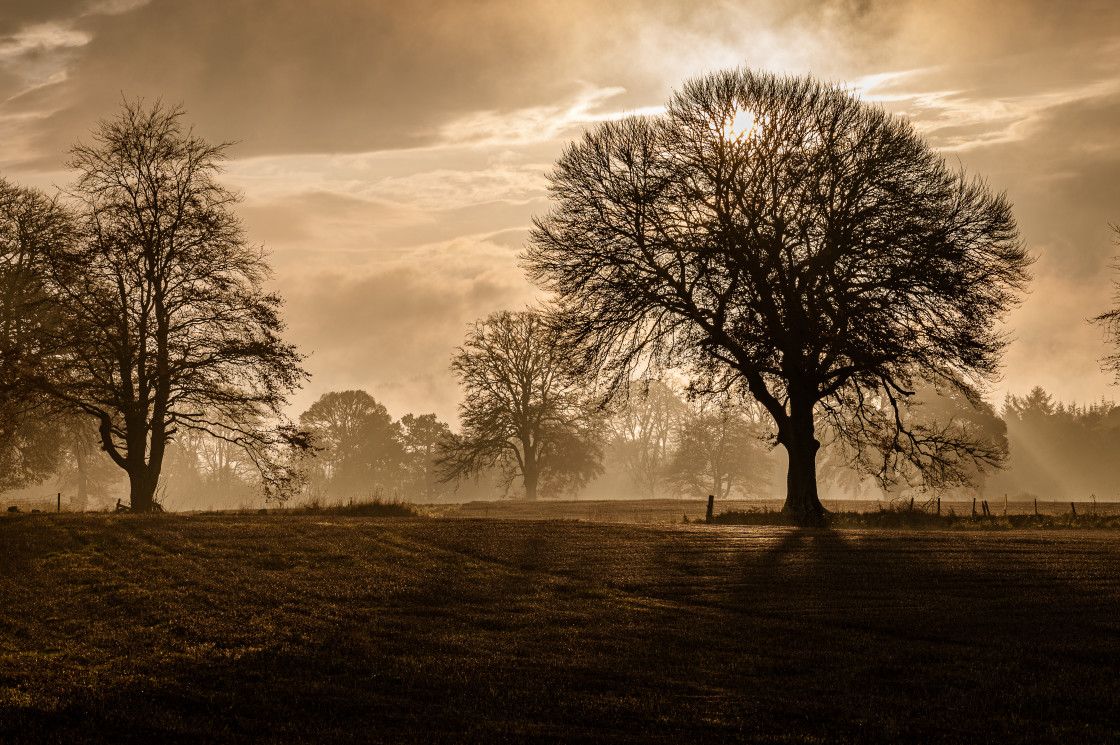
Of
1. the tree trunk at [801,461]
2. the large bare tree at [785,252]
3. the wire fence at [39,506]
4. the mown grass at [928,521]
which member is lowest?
the wire fence at [39,506]

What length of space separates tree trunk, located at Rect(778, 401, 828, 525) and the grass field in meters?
9.77

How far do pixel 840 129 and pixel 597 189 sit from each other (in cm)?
838

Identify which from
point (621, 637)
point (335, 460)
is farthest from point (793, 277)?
point (335, 460)

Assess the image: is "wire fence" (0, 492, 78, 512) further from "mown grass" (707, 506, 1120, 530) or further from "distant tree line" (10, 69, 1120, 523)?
"mown grass" (707, 506, 1120, 530)

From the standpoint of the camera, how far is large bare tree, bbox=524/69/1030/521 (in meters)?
28.0

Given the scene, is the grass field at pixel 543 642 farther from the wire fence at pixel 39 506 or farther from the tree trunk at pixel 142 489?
the tree trunk at pixel 142 489

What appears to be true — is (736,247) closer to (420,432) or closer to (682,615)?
(682,615)

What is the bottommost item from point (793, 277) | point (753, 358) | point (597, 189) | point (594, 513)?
point (594, 513)

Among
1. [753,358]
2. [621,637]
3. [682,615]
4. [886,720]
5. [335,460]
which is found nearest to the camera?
[886,720]

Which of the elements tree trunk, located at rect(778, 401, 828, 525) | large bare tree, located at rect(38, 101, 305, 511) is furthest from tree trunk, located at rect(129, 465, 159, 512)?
tree trunk, located at rect(778, 401, 828, 525)

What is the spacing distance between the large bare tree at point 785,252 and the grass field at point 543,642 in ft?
29.8

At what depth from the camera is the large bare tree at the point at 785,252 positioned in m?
28.0

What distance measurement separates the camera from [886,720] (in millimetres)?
8461

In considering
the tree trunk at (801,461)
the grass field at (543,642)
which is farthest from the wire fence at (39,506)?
the tree trunk at (801,461)
